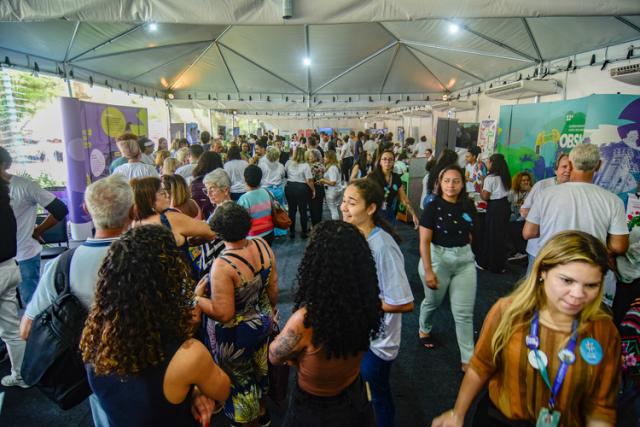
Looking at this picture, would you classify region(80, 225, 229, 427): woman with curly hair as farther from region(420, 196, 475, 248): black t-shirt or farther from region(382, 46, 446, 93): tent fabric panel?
region(382, 46, 446, 93): tent fabric panel

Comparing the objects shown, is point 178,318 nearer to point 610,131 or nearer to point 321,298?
point 321,298

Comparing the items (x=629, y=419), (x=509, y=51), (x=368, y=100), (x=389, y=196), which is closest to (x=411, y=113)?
(x=368, y=100)

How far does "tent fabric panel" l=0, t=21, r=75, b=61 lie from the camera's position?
4348 millimetres

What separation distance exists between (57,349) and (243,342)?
85 centimetres

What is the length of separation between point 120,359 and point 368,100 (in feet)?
33.7

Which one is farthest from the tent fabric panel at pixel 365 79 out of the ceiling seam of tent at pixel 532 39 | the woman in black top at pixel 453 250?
the woman in black top at pixel 453 250

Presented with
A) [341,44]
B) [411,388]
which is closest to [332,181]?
[341,44]

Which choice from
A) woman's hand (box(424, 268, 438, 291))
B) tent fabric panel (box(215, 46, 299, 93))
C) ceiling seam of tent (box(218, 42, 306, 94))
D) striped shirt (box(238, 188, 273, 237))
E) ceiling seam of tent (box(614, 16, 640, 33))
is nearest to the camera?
woman's hand (box(424, 268, 438, 291))

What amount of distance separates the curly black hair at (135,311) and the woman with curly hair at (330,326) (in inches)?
16.8

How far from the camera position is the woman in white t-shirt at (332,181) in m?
6.12

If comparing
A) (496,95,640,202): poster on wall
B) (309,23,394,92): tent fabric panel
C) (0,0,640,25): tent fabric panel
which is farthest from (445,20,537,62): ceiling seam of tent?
(0,0,640,25): tent fabric panel

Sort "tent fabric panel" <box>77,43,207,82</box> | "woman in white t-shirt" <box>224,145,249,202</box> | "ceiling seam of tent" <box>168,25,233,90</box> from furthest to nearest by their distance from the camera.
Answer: "ceiling seam of tent" <box>168,25,233,90</box>, "tent fabric panel" <box>77,43,207,82</box>, "woman in white t-shirt" <box>224,145,249,202</box>

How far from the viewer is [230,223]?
1.88 metres

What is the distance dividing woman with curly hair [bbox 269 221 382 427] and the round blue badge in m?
0.69
